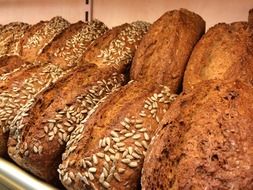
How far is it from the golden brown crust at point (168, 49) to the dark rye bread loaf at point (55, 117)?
0.31 feet

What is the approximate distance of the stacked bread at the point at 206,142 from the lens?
2.57 feet

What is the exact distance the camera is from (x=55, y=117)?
117cm

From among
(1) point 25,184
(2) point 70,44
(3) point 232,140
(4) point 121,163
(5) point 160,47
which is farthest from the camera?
(2) point 70,44

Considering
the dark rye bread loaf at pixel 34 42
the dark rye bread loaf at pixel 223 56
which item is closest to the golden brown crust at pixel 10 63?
the dark rye bread loaf at pixel 34 42

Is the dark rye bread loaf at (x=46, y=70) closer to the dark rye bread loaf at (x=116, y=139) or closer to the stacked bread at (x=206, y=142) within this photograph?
the dark rye bread loaf at (x=116, y=139)

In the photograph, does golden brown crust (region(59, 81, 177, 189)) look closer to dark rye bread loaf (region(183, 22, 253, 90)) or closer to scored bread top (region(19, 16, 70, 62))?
dark rye bread loaf (region(183, 22, 253, 90))

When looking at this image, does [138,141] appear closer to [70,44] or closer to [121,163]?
[121,163]

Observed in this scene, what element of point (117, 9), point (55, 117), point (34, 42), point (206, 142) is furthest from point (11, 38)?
point (206, 142)

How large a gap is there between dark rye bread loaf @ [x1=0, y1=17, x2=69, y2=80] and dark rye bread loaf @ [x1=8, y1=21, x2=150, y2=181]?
0.47 metres

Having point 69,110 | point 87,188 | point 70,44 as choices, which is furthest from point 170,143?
point 70,44

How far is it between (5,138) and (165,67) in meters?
0.53

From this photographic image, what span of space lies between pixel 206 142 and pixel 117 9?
1.35 m

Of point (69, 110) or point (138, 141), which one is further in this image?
point (69, 110)

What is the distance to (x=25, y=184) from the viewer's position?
1.14 meters
